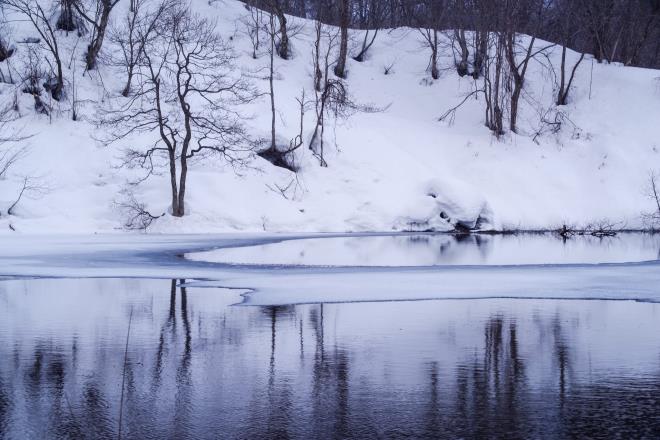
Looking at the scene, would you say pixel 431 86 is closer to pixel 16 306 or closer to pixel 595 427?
pixel 16 306

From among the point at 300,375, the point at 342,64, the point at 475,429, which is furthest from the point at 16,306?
the point at 342,64

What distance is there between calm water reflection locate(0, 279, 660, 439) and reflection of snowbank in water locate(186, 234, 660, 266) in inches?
331

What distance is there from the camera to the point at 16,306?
1242cm

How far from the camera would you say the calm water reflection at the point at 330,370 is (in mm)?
6309

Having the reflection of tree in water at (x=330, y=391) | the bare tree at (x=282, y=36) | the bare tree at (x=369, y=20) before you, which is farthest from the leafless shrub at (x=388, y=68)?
the reflection of tree in water at (x=330, y=391)

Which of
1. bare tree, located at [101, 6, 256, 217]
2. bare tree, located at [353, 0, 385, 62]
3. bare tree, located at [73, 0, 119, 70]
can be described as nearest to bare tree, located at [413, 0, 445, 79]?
bare tree, located at [353, 0, 385, 62]

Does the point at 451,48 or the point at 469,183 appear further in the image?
the point at 451,48

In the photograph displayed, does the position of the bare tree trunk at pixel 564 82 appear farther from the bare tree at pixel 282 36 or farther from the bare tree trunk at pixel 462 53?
the bare tree at pixel 282 36

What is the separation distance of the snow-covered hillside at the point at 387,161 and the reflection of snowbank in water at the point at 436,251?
5278mm

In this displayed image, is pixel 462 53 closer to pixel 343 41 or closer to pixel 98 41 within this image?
pixel 343 41

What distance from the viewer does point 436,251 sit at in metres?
25.3

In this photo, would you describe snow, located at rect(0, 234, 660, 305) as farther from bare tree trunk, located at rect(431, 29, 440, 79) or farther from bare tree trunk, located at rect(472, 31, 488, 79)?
bare tree trunk, located at rect(431, 29, 440, 79)

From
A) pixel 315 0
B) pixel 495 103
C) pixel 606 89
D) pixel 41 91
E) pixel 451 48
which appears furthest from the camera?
pixel 315 0

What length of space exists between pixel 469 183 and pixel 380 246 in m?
16.3
